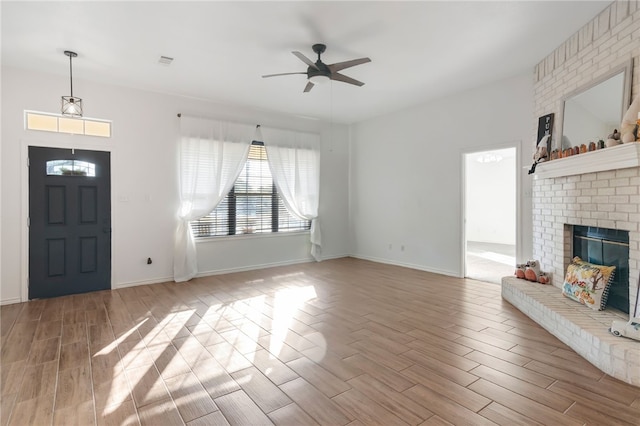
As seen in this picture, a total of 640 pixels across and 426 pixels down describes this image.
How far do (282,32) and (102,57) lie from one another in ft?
7.45

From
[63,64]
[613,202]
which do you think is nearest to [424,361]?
[613,202]

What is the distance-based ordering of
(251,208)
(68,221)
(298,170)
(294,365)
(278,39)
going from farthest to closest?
(298,170) → (251,208) → (68,221) → (278,39) → (294,365)

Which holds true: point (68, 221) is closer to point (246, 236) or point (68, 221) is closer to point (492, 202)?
point (246, 236)

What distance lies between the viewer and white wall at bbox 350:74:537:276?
475cm

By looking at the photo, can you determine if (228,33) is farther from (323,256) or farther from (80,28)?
(323,256)

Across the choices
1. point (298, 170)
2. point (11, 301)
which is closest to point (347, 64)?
point (298, 170)

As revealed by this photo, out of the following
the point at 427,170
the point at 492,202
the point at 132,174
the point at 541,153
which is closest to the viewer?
the point at 541,153

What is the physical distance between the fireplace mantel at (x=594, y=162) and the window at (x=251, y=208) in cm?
437

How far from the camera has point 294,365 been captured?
2605 mm

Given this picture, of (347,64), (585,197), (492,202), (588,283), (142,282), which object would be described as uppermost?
(347,64)

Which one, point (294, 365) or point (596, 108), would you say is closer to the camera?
point (294, 365)

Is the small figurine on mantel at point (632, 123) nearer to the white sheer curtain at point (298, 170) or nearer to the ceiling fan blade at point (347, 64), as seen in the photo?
the ceiling fan blade at point (347, 64)

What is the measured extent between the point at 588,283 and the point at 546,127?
199 cm

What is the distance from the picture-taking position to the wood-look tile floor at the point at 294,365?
6.61 feet
